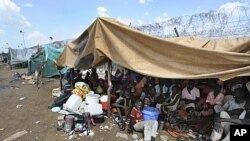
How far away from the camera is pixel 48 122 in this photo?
6.89m

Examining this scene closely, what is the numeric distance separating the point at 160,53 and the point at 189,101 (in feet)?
4.97

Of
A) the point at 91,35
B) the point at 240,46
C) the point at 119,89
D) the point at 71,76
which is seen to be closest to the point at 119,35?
the point at 91,35

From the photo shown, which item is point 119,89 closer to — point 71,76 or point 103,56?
point 103,56

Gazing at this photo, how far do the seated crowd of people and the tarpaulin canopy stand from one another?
2.58 feet

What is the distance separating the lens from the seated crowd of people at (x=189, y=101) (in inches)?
212

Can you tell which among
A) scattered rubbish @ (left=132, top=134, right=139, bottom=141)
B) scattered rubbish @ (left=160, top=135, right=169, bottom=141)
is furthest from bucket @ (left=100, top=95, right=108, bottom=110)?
scattered rubbish @ (left=160, top=135, right=169, bottom=141)

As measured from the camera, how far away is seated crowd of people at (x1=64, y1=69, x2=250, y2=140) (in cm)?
538

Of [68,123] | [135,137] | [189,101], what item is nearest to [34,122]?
[68,123]

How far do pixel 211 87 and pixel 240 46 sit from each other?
4.52 feet

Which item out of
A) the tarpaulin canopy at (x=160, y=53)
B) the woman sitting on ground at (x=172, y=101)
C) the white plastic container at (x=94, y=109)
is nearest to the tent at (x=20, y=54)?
the tarpaulin canopy at (x=160, y=53)

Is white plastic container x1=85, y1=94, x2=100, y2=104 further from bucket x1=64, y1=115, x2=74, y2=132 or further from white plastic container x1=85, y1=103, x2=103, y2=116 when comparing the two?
bucket x1=64, y1=115, x2=74, y2=132

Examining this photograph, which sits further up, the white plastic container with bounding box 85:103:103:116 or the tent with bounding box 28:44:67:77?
the tent with bounding box 28:44:67:77

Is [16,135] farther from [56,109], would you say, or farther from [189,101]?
[189,101]

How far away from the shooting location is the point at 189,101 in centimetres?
641
